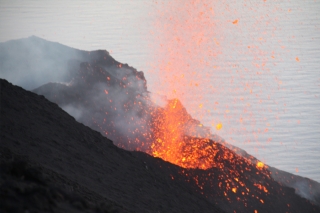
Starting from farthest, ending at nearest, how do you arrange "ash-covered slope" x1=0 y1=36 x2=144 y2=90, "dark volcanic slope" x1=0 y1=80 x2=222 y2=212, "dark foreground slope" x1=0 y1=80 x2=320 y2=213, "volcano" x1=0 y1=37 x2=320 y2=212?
"ash-covered slope" x1=0 y1=36 x2=144 y2=90 < "dark volcanic slope" x1=0 y1=80 x2=222 y2=212 < "volcano" x1=0 y1=37 x2=320 y2=212 < "dark foreground slope" x1=0 y1=80 x2=320 y2=213

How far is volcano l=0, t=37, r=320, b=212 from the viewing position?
1172 centimetres

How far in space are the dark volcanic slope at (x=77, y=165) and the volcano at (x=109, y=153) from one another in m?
0.04

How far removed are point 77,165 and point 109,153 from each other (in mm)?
2898

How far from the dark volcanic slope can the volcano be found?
0.04 m

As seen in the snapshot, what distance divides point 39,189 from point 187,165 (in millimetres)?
16149

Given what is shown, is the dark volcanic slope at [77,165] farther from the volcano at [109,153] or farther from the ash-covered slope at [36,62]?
the ash-covered slope at [36,62]

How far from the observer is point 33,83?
32.2 metres

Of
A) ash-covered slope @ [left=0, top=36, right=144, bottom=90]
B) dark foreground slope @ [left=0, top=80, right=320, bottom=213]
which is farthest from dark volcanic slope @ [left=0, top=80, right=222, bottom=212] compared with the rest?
ash-covered slope @ [left=0, top=36, right=144, bottom=90]

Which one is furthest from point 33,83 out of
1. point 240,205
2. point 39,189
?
point 39,189

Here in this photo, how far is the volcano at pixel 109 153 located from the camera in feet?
38.4

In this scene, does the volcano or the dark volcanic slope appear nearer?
the volcano

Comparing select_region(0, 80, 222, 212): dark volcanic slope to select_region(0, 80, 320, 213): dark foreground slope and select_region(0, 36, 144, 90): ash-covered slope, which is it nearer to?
select_region(0, 80, 320, 213): dark foreground slope

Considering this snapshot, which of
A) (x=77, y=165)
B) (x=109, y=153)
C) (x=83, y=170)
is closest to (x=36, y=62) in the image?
(x=109, y=153)

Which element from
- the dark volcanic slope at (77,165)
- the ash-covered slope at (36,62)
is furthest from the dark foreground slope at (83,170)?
the ash-covered slope at (36,62)
